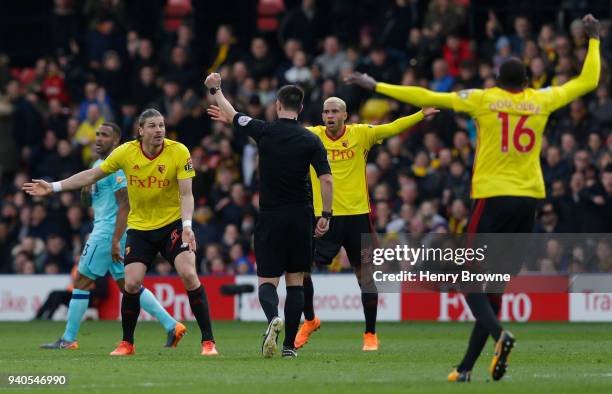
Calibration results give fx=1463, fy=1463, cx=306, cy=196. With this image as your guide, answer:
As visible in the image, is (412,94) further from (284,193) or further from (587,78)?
(284,193)

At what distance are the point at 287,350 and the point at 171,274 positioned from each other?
10.4 meters

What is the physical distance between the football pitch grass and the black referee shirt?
61.5 inches

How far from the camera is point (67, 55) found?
28.7m

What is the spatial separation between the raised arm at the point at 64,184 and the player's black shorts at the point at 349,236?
2.66 m

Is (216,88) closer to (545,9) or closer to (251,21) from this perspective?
(545,9)

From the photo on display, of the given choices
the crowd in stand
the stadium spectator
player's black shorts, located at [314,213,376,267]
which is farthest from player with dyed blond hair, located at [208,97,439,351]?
the stadium spectator

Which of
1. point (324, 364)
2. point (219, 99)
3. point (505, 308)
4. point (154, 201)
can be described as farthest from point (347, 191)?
point (505, 308)

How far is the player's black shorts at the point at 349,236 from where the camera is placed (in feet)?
50.7

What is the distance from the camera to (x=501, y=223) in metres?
11.1

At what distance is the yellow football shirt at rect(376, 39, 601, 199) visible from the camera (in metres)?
11.1

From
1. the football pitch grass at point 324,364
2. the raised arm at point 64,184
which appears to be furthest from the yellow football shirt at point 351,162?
the raised arm at point 64,184

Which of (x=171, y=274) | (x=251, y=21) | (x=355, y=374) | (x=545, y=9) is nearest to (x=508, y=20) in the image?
(x=545, y=9)

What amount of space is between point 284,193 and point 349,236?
2175 mm

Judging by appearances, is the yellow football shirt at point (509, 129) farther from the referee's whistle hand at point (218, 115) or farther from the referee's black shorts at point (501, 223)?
the referee's whistle hand at point (218, 115)
